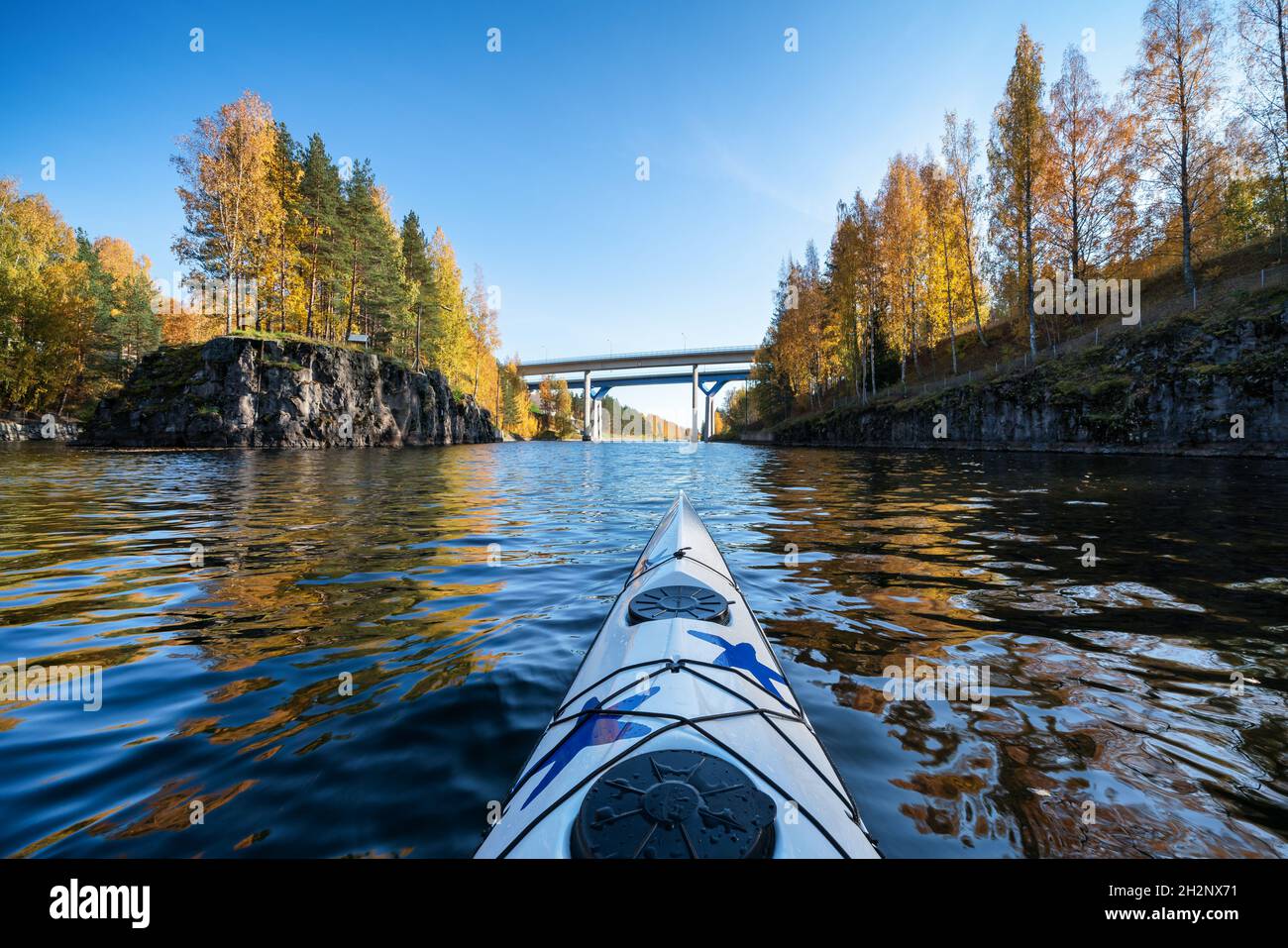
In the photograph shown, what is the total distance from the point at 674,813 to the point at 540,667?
2.52 metres

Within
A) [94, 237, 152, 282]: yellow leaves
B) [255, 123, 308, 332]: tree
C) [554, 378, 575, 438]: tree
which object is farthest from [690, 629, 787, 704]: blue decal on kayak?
[554, 378, 575, 438]: tree

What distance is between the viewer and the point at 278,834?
2.27 metres

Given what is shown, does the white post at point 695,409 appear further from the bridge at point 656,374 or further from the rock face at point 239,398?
the rock face at point 239,398

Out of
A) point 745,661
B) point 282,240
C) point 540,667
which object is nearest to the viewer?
point 745,661

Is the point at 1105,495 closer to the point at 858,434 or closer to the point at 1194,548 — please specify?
the point at 1194,548

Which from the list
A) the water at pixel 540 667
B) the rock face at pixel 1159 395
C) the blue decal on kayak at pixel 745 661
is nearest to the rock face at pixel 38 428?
the water at pixel 540 667

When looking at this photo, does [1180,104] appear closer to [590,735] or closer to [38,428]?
[590,735]

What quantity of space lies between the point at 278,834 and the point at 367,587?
12.4 feet

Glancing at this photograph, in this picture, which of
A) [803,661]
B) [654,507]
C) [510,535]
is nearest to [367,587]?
[510,535]

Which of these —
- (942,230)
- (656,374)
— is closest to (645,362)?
(656,374)

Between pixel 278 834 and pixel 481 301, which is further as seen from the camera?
pixel 481 301

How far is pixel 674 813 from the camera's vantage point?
1732 millimetres

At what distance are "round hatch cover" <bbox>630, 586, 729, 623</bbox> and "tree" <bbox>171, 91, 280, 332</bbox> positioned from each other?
37.5 meters
